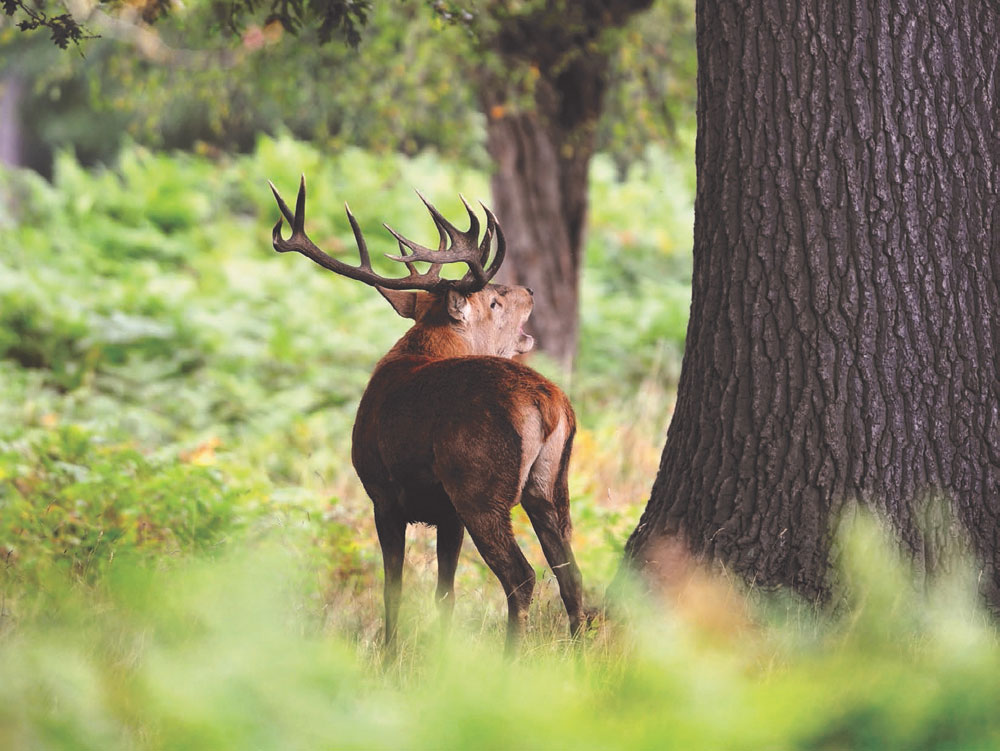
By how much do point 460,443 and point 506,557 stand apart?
1.24ft

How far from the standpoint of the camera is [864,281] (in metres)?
3.97

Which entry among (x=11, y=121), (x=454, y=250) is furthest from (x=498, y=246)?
(x=11, y=121)

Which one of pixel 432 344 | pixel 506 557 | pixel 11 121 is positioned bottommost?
pixel 506 557

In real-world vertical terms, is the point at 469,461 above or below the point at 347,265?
below

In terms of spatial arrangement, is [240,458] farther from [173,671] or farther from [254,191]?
[254,191]

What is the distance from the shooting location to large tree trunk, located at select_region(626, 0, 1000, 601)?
3.95 m

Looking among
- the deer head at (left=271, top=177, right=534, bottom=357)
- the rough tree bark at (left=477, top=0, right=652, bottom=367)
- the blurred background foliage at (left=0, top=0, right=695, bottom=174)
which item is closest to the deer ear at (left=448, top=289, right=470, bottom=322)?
the deer head at (left=271, top=177, right=534, bottom=357)

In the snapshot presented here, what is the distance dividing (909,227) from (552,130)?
5.99m

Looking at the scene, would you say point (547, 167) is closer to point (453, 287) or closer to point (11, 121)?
point (453, 287)

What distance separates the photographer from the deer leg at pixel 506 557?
366 cm

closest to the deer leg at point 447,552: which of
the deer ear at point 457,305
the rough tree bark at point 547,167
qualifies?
the deer ear at point 457,305

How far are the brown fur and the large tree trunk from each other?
680 millimetres

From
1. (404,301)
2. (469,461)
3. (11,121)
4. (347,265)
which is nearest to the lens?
(469,461)

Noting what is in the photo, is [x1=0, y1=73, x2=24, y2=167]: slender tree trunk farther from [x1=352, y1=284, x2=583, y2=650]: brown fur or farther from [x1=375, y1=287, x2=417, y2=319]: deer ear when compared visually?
[x1=352, y1=284, x2=583, y2=650]: brown fur
